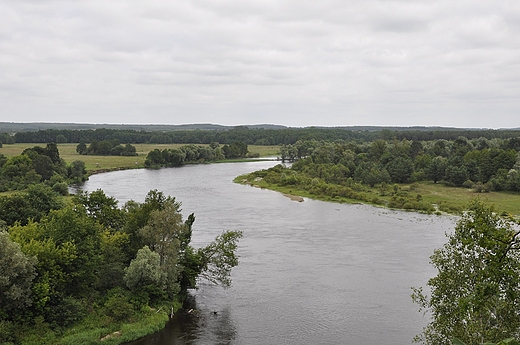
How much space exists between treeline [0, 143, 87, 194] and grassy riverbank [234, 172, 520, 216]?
29.5 meters

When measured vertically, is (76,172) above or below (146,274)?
above

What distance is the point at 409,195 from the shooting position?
225 ft

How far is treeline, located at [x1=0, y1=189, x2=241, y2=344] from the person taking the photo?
73.3 ft

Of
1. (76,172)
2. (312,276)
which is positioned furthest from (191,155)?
(312,276)

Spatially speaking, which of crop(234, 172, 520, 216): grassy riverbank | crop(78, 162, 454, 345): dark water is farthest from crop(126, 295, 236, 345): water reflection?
crop(234, 172, 520, 216): grassy riverbank

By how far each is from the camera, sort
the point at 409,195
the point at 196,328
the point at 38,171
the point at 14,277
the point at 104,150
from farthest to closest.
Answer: the point at 104,150, the point at 38,171, the point at 409,195, the point at 196,328, the point at 14,277

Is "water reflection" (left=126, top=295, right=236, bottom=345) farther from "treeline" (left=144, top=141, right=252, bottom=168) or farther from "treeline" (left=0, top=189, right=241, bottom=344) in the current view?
"treeline" (left=144, top=141, right=252, bottom=168)

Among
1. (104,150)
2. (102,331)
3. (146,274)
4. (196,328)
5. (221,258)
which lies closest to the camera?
(102,331)

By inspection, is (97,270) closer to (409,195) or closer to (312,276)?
(312,276)

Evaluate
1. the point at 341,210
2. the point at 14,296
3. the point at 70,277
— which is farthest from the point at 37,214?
the point at 341,210

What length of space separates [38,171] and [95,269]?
2055 inches

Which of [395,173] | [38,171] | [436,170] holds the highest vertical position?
[436,170]

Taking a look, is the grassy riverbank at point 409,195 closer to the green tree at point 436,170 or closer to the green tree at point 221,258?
the green tree at point 436,170

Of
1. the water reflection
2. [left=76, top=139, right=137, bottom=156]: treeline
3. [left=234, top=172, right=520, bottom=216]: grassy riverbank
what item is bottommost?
the water reflection
